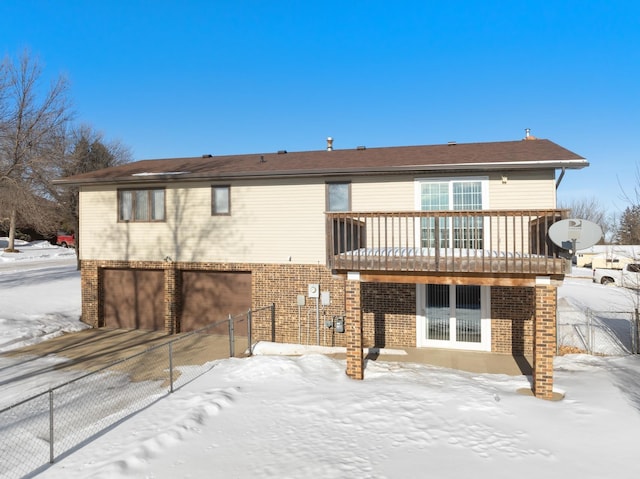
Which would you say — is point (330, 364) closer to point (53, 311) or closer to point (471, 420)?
point (471, 420)

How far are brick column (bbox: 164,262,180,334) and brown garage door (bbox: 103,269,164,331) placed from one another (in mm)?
468

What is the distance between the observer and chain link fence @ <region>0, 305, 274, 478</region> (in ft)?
18.0

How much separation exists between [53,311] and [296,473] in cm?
1312

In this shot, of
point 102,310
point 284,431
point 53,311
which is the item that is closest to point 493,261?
point 284,431

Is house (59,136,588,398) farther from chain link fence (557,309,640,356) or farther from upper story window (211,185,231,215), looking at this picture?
chain link fence (557,309,640,356)

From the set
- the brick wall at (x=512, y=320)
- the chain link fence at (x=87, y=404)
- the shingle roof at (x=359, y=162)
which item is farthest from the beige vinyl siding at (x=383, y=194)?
the chain link fence at (x=87, y=404)

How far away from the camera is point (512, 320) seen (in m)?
10.3

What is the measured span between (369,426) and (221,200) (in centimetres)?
854

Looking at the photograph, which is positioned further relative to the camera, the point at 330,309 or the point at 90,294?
the point at 90,294

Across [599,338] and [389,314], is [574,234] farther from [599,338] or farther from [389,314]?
[599,338]

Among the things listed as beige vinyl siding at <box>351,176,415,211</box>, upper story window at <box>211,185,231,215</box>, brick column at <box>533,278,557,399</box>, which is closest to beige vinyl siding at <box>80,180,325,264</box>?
upper story window at <box>211,185,231,215</box>

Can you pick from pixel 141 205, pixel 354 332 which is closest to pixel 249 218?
pixel 141 205

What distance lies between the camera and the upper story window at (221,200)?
12320 mm

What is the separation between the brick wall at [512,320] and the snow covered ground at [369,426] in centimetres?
117
